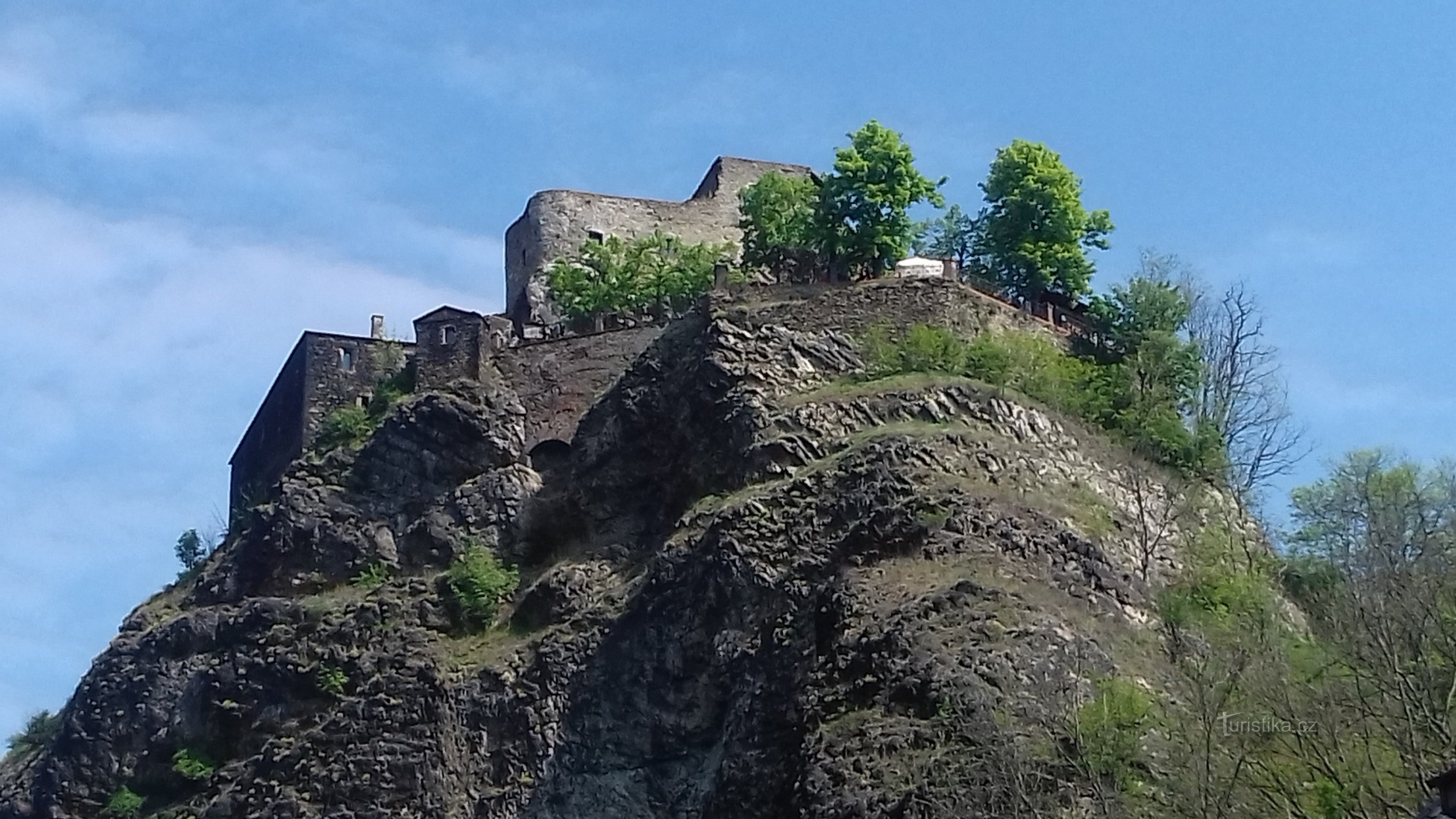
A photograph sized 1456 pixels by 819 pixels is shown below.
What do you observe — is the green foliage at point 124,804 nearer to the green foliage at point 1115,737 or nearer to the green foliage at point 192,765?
the green foliage at point 192,765

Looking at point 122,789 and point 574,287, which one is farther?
point 574,287

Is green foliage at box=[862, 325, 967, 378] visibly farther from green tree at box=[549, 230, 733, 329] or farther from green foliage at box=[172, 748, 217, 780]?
green foliage at box=[172, 748, 217, 780]

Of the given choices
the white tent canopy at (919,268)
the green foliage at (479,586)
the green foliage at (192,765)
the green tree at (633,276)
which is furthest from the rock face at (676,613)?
the green tree at (633,276)

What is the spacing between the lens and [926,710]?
40062 mm

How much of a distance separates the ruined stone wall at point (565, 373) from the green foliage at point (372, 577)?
170 inches

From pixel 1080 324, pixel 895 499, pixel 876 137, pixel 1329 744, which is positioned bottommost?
pixel 1329 744

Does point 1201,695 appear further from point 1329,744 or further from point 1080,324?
point 1080,324

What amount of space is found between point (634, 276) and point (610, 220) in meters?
7.34

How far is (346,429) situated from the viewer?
186ft

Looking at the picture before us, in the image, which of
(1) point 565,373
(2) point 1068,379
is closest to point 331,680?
(1) point 565,373

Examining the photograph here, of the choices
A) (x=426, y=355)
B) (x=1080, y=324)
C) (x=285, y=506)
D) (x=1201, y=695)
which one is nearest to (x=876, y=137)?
(x=1080, y=324)

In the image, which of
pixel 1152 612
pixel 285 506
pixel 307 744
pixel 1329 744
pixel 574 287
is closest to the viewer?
pixel 1329 744

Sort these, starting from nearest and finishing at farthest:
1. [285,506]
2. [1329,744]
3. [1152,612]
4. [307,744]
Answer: [1329,744]
[1152,612]
[307,744]
[285,506]

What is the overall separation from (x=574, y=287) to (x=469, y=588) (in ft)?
40.4
